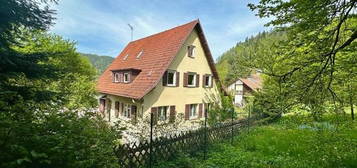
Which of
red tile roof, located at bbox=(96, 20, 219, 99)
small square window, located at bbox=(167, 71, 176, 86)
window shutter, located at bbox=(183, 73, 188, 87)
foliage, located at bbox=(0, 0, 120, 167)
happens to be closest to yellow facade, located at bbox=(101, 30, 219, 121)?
window shutter, located at bbox=(183, 73, 188, 87)

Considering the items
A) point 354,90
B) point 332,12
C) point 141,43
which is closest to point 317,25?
point 332,12

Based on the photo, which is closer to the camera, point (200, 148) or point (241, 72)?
point (200, 148)

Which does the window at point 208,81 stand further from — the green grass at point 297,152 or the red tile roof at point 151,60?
the green grass at point 297,152

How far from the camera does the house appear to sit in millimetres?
13414

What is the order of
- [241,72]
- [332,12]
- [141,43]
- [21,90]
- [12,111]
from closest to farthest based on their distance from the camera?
[12,111] < [332,12] < [21,90] < [241,72] < [141,43]

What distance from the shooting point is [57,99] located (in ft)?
21.2

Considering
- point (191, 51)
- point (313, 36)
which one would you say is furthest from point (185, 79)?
point (313, 36)

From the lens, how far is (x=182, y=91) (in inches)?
603

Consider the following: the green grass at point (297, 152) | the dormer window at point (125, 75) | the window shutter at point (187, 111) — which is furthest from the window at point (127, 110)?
the green grass at point (297, 152)

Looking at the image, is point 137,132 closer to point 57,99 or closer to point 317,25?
point 57,99

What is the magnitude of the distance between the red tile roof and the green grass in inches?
276

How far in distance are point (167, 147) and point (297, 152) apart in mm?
5269

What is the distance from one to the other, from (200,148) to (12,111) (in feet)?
19.6

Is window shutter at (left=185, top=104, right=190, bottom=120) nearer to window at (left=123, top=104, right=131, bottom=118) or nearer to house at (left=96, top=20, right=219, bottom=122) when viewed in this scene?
house at (left=96, top=20, right=219, bottom=122)
